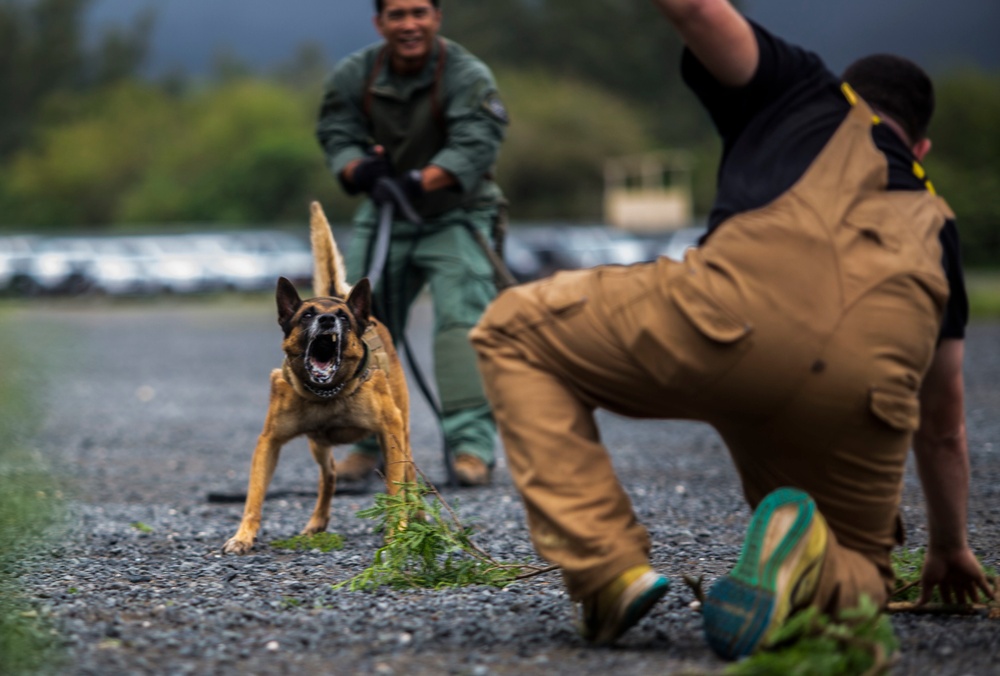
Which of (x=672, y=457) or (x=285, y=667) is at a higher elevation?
(x=285, y=667)

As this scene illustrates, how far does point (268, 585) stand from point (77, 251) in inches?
1691

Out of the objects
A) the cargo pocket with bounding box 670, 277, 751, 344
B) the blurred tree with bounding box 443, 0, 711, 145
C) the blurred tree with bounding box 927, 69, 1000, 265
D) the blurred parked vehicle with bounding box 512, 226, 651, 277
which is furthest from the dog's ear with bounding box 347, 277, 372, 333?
the blurred tree with bounding box 443, 0, 711, 145

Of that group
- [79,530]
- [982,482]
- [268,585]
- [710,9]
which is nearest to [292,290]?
[268,585]

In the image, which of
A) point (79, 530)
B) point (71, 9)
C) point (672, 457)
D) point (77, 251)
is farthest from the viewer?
point (71, 9)

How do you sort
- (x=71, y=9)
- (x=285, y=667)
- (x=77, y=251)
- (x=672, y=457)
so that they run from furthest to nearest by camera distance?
(x=71, y=9), (x=77, y=251), (x=672, y=457), (x=285, y=667)

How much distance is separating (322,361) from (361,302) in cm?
32

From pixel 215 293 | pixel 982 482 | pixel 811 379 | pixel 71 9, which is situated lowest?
pixel 215 293

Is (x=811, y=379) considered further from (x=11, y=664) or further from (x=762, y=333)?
(x=11, y=664)

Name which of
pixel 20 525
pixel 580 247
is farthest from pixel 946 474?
pixel 580 247

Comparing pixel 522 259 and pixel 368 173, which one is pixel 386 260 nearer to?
pixel 368 173

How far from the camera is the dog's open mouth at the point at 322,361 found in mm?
5684

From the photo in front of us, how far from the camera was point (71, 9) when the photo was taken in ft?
381

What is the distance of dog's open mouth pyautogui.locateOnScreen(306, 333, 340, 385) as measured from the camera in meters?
5.68

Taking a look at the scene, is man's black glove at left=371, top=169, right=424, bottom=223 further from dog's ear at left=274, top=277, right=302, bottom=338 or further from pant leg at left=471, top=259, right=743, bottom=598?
pant leg at left=471, top=259, right=743, bottom=598
